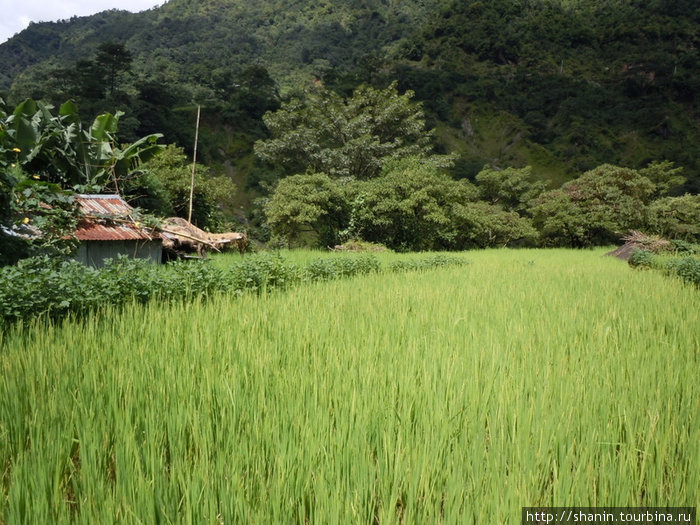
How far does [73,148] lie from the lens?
816 cm

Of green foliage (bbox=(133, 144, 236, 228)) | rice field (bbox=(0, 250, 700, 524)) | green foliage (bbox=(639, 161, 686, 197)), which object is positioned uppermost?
green foliage (bbox=(639, 161, 686, 197))

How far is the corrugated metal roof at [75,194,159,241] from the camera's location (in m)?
5.68

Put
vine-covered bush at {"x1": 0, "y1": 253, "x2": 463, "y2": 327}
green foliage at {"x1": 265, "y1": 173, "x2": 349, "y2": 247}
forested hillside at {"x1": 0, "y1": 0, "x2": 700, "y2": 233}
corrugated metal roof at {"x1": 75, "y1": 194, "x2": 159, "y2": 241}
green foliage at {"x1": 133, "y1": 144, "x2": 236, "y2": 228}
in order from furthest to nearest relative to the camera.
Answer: forested hillside at {"x1": 0, "y1": 0, "x2": 700, "y2": 233}
green foliage at {"x1": 265, "y1": 173, "x2": 349, "y2": 247}
green foliage at {"x1": 133, "y1": 144, "x2": 236, "y2": 228}
corrugated metal roof at {"x1": 75, "y1": 194, "x2": 159, "y2": 241}
vine-covered bush at {"x1": 0, "y1": 253, "x2": 463, "y2": 327}

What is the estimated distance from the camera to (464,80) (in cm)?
3488

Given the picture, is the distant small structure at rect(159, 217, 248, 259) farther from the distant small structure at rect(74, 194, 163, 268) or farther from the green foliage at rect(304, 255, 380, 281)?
the green foliage at rect(304, 255, 380, 281)

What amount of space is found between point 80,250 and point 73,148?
3.73m

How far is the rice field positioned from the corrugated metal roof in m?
2.90

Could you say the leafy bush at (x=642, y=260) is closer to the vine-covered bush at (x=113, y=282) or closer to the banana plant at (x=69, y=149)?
the vine-covered bush at (x=113, y=282)

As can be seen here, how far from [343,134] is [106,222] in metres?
15.0

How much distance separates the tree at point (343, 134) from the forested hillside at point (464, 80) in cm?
332

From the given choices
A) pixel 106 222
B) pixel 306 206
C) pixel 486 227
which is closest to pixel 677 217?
pixel 486 227

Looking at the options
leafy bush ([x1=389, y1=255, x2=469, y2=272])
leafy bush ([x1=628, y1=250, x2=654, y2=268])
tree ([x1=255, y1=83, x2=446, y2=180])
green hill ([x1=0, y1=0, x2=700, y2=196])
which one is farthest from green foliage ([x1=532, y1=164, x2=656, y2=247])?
leafy bush ([x1=389, y1=255, x2=469, y2=272])

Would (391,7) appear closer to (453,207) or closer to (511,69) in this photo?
(511,69)

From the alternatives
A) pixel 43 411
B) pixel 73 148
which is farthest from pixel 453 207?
pixel 43 411
